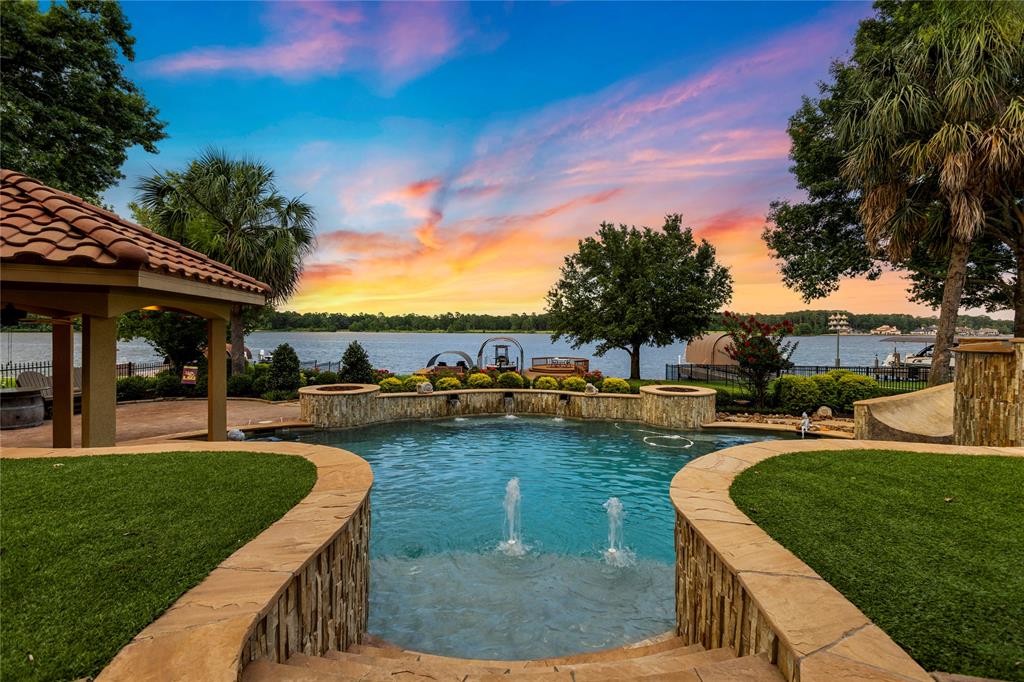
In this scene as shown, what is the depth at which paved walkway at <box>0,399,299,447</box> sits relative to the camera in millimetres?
10258

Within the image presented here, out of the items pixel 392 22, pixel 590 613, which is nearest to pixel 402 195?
pixel 392 22

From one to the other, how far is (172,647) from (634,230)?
24.6 meters

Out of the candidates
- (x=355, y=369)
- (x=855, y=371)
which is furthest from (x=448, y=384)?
(x=855, y=371)

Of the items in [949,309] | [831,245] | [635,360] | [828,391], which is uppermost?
[831,245]

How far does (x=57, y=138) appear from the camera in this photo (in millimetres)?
12500

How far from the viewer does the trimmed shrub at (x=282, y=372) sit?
59.8 ft

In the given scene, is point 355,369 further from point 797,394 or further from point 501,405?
point 797,394

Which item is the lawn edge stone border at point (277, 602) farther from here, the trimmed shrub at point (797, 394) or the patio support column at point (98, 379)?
the trimmed shrub at point (797, 394)

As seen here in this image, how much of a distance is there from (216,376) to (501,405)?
995 cm

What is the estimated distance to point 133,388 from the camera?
1644 centimetres

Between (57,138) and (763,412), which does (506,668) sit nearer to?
(763,412)

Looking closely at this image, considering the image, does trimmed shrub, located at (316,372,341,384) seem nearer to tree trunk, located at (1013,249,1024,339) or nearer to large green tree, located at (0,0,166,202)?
large green tree, located at (0,0,166,202)

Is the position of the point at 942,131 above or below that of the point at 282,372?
above

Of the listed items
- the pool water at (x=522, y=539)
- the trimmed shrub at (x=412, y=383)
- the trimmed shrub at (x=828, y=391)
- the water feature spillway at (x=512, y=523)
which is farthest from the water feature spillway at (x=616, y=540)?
the trimmed shrub at (x=828, y=391)
